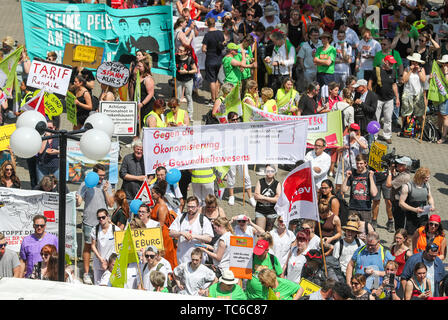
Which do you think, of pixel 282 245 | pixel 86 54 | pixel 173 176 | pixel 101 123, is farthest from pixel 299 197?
pixel 86 54

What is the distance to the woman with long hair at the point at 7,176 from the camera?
539 inches

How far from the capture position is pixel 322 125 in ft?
50.1

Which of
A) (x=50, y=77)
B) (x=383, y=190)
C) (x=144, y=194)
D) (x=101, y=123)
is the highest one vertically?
(x=50, y=77)

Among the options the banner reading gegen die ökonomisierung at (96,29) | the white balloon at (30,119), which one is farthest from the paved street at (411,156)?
the white balloon at (30,119)

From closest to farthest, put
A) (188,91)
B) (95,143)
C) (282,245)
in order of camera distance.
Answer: (95,143), (282,245), (188,91)

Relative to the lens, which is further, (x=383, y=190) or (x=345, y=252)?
(x=383, y=190)

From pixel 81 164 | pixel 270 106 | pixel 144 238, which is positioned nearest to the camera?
pixel 144 238

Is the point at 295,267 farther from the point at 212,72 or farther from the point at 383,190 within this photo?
the point at 212,72

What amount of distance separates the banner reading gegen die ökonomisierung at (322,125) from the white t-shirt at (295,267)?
11.8 ft

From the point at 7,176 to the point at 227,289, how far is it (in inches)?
176

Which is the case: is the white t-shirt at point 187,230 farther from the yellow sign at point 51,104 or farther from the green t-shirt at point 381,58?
the green t-shirt at point 381,58
